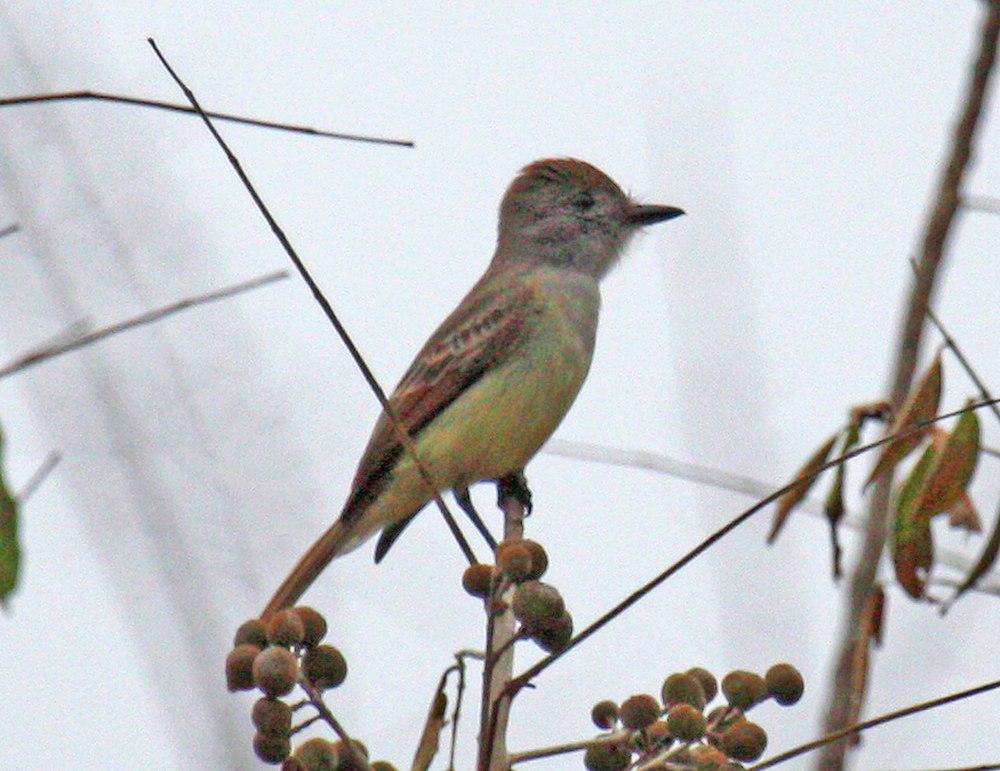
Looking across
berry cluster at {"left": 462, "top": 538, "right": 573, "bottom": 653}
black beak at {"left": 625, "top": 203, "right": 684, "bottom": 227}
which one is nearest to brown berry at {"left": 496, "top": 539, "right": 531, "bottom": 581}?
berry cluster at {"left": 462, "top": 538, "right": 573, "bottom": 653}

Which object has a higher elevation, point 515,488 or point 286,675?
point 286,675

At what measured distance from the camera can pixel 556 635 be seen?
1.92 metres

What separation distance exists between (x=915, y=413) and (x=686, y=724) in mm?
1410

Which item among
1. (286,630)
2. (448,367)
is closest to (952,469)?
(286,630)

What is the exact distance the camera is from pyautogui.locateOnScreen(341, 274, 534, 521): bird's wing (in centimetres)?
455

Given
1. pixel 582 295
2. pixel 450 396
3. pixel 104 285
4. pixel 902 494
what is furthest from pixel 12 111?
pixel 902 494

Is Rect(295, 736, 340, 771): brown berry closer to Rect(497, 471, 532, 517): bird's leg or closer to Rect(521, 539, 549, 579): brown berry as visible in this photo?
Rect(521, 539, 549, 579): brown berry

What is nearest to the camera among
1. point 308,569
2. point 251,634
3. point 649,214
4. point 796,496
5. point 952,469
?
point 251,634

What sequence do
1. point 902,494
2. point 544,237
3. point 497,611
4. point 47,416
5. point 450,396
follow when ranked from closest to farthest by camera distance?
1. point 497,611
2. point 902,494
3. point 47,416
4. point 450,396
5. point 544,237

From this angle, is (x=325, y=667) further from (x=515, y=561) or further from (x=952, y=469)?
(x=952, y=469)

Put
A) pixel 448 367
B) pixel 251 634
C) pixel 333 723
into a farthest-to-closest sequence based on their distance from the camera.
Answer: pixel 448 367, pixel 251 634, pixel 333 723

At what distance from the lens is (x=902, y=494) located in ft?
10.1

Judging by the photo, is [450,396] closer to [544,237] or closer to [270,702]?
[544,237]

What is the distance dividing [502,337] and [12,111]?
1688 millimetres
